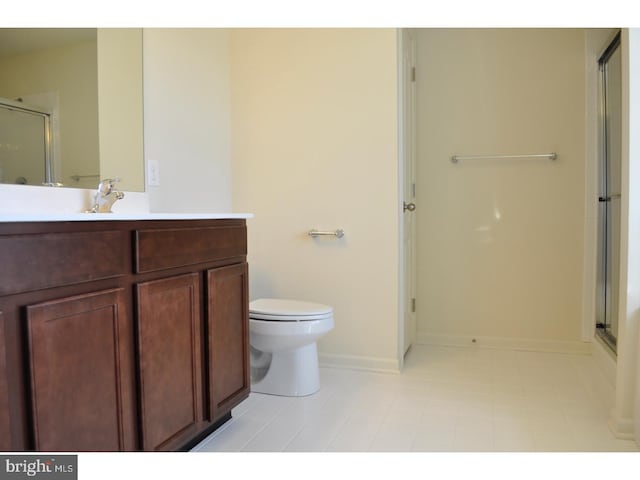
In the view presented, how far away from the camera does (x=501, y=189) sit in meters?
3.18

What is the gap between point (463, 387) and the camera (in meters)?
2.51

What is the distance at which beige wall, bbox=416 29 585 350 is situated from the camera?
306 centimetres

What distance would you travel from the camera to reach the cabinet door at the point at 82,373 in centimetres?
118

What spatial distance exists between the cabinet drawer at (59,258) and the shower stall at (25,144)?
1.84 feet

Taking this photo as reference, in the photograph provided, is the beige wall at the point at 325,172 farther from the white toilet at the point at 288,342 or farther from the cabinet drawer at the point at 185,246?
the cabinet drawer at the point at 185,246

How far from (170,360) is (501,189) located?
2360 millimetres

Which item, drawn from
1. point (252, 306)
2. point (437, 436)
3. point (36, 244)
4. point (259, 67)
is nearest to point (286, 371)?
point (252, 306)

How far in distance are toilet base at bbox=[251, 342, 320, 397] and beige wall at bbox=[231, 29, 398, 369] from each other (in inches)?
17.9

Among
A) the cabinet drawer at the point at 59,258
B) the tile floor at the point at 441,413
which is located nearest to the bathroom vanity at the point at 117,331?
the cabinet drawer at the point at 59,258

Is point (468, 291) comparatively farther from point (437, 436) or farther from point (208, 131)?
point (208, 131)

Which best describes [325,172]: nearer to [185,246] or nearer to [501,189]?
[501,189]

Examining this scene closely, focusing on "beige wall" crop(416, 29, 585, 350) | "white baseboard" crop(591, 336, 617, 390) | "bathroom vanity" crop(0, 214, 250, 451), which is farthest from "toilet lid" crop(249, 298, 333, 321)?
"white baseboard" crop(591, 336, 617, 390)

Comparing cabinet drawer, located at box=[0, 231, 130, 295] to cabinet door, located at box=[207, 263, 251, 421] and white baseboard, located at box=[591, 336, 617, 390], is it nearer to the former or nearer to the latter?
cabinet door, located at box=[207, 263, 251, 421]
